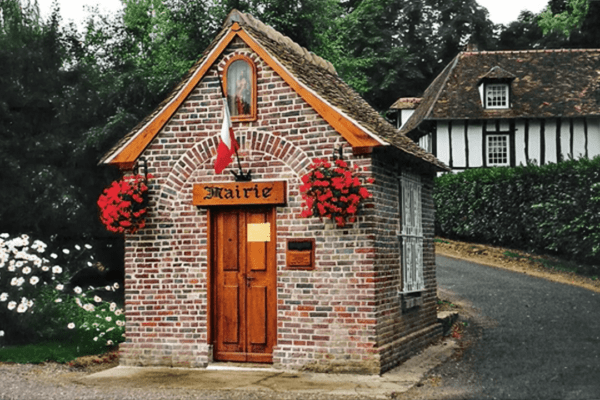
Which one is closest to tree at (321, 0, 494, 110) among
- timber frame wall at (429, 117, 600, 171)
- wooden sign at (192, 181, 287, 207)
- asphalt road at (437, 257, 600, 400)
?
timber frame wall at (429, 117, 600, 171)

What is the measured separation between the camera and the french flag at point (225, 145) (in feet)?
33.4

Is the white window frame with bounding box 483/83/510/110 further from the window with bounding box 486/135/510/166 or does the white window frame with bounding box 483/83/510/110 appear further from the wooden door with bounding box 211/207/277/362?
the wooden door with bounding box 211/207/277/362

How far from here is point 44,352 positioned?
11883mm

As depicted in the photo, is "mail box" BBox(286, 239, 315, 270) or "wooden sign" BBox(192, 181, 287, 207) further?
"wooden sign" BBox(192, 181, 287, 207)

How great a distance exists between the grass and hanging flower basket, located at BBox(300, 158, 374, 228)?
486cm

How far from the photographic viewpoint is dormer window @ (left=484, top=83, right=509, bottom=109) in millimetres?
30438

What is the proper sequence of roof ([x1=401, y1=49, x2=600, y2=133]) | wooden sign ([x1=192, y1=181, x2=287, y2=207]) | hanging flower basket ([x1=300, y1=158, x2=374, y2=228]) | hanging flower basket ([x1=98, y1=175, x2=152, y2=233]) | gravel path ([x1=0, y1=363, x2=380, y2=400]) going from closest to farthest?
1. gravel path ([x1=0, y1=363, x2=380, y2=400])
2. hanging flower basket ([x1=300, y1=158, x2=374, y2=228])
3. wooden sign ([x1=192, y1=181, x2=287, y2=207])
4. hanging flower basket ([x1=98, y1=175, x2=152, y2=233])
5. roof ([x1=401, y1=49, x2=600, y2=133])

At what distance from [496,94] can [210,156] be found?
21942 millimetres

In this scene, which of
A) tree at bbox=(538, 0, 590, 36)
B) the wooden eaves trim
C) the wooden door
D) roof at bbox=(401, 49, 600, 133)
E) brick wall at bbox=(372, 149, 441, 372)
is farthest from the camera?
tree at bbox=(538, 0, 590, 36)

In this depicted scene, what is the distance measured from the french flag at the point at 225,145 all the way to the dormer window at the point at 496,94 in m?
21.8

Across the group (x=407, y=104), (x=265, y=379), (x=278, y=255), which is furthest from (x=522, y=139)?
(x=265, y=379)

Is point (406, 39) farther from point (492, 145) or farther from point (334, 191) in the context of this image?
point (334, 191)

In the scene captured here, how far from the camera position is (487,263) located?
23.0 metres

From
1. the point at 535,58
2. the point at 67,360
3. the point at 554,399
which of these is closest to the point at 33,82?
the point at 67,360
